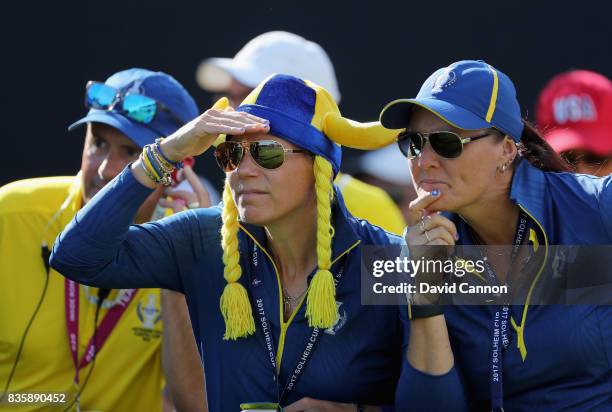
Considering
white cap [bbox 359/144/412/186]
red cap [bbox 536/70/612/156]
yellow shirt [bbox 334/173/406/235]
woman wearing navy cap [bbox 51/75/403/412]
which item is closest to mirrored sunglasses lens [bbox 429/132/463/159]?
woman wearing navy cap [bbox 51/75/403/412]

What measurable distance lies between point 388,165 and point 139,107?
146cm

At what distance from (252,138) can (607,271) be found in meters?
1.06

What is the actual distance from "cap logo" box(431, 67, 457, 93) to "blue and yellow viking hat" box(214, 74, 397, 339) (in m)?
0.19

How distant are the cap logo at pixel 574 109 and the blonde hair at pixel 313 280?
5.19ft

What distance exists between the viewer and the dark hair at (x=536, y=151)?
10.3ft

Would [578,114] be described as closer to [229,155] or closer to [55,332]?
[229,155]

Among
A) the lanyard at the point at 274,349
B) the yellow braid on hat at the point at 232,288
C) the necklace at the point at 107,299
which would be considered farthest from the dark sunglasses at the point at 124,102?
the lanyard at the point at 274,349

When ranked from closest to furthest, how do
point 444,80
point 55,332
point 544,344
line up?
point 544,344 < point 444,80 < point 55,332

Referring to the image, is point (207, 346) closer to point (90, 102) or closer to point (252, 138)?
point (252, 138)

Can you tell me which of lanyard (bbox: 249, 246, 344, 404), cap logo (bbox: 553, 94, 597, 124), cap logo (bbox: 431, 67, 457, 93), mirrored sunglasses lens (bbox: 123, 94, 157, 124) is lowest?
lanyard (bbox: 249, 246, 344, 404)

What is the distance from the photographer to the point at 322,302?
10.1 feet

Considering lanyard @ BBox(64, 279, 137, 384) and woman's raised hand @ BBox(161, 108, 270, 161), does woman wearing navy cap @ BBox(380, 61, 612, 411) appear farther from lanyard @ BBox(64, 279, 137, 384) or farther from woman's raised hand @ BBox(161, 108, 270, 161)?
lanyard @ BBox(64, 279, 137, 384)

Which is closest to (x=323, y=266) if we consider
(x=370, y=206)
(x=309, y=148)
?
(x=309, y=148)

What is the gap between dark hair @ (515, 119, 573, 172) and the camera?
3.15 metres
